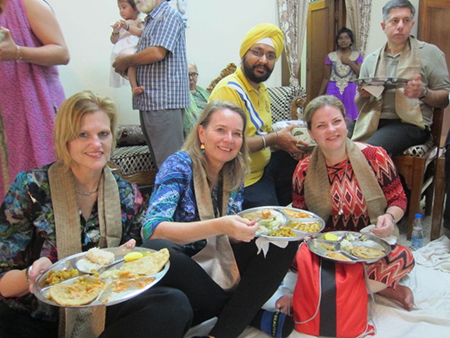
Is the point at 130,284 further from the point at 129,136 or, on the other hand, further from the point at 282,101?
the point at 282,101

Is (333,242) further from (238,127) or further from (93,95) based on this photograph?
(93,95)

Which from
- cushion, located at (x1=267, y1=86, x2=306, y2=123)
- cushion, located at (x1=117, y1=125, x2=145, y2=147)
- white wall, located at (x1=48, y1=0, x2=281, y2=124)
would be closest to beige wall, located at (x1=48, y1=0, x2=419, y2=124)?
white wall, located at (x1=48, y1=0, x2=281, y2=124)

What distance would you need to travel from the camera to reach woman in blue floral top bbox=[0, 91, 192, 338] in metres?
1.16

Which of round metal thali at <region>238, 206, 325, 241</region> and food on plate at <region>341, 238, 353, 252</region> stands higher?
round metal thali at <region>238, 206, 325, 241</region>

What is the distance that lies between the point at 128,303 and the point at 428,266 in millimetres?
1850

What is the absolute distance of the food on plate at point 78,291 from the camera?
1016mm

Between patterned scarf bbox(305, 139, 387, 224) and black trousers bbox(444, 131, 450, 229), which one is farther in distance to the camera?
black trousers bbox(444, 131, 450, 229)

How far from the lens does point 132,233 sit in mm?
1446

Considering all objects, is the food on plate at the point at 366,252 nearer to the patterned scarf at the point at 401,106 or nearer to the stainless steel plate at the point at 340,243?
the stainless steel plate at the point at 340,243

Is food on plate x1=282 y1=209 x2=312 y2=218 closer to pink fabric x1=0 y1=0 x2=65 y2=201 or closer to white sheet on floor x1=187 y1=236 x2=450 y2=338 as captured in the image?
white sheet on floor x1=187 y1=236 x2=450 y2=338

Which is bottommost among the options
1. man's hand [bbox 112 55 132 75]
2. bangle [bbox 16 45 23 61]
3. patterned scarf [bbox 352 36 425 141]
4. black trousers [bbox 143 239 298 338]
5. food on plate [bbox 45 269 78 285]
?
black trousers [bbox 143 239 298 338]

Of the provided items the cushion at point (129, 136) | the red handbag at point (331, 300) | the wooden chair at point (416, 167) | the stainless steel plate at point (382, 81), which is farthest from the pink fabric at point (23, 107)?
the wooden chair at point (416, 167)

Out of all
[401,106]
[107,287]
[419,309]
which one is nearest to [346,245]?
[419,309]

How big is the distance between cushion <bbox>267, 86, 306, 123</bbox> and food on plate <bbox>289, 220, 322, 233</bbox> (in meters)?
2.17
